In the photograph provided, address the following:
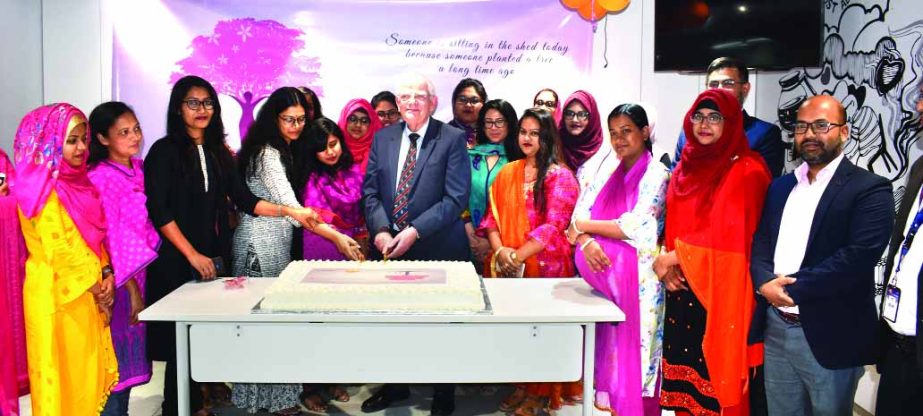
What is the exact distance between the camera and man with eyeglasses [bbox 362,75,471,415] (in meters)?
3.11

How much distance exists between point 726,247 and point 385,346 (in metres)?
1.16

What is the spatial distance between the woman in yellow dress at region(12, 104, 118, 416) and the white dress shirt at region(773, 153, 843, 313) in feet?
7.51

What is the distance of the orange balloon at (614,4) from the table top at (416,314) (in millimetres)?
2339

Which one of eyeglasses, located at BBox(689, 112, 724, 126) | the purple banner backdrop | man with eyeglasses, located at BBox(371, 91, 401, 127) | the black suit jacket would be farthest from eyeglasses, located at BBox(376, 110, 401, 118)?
the black suit jacket

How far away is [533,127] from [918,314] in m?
1.66

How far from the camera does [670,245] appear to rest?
2.48m

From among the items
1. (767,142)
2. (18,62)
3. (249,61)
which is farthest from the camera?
(249,61)

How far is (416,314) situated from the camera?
2.17 meters

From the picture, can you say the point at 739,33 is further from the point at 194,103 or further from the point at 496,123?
the point at 194,103

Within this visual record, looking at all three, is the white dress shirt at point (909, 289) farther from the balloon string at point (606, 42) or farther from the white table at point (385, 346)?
the balloon string at point (606, 42)

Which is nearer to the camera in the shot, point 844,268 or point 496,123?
point 844,268

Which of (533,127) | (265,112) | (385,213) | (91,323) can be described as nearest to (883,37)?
(533,127)

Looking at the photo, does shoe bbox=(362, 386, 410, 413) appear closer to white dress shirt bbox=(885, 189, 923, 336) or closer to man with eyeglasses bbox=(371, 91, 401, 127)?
man with eyeglasses bbox=(371, 91, 401, 127)

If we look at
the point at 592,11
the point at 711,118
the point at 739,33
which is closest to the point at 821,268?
the point at 711,118
